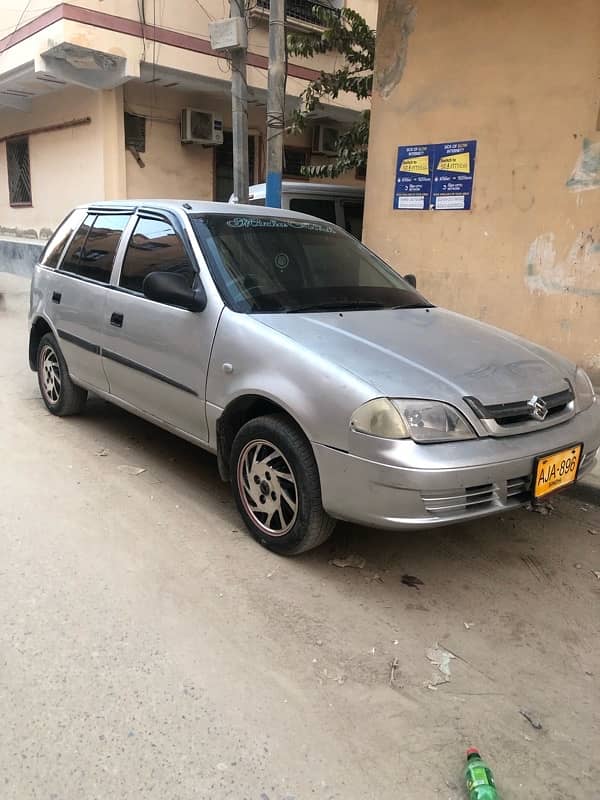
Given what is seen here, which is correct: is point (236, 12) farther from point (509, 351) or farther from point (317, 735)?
point (317, 735)

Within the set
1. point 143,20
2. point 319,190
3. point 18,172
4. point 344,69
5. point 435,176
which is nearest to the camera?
point 435,176

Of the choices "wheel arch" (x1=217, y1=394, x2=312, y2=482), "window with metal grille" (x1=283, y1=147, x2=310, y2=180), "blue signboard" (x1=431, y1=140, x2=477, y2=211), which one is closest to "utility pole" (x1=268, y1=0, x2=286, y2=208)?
"blue signboard" (x1=431, y1=140, x2=477, y2=211)

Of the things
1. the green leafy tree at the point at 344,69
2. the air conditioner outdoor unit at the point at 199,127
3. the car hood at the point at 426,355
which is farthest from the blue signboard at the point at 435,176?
the air conditioner outdoor unit at the point at 199,127

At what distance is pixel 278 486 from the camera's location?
10.1 ft

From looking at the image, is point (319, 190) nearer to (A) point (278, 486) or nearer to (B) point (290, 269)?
(B) point (290, 269)

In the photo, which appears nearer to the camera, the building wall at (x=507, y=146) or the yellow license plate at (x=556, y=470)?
the yellow license plate at (x=556, y=470)

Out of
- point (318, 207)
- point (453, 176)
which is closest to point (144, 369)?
point (453, 176)

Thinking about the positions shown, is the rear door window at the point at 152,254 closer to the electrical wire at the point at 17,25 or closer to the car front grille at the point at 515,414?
the car front grille at the point at 515,414

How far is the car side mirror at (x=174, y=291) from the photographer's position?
11.0 feet

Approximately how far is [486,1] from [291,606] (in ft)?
18.4

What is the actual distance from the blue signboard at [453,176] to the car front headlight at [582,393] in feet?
10.6

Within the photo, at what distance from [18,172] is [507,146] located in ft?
36.5

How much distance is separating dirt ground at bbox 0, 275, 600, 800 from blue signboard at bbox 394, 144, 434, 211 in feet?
12.5

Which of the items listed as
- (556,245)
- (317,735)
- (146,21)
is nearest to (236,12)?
(146,21)
